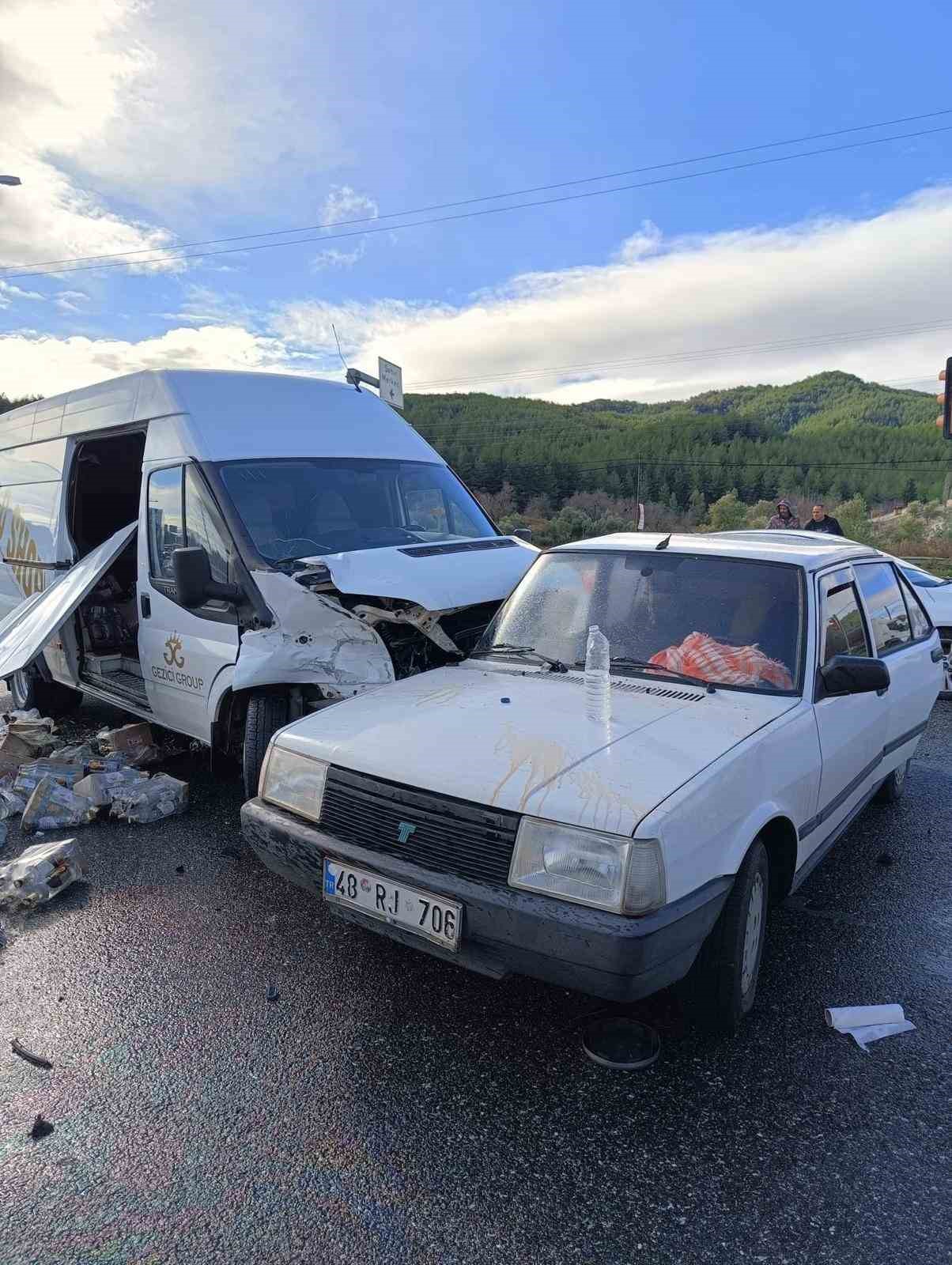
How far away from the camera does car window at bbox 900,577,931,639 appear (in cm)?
488

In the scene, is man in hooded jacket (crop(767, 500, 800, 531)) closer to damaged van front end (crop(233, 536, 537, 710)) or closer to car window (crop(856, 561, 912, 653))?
car window (crop(856, 561, 912, 653))

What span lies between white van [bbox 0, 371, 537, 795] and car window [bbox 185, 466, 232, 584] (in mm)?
12

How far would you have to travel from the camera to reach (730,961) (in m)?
2.67

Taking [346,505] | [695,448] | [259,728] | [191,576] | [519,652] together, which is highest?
[695,448]

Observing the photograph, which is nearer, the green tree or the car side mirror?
the car side mirror

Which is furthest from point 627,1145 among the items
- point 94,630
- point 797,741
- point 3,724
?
point 3,724

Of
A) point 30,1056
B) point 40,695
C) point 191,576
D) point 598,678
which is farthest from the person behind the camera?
point 40,695

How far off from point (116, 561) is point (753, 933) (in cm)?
511

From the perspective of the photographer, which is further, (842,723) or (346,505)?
(346,505)

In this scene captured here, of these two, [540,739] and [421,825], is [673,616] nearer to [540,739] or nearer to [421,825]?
[540,739]

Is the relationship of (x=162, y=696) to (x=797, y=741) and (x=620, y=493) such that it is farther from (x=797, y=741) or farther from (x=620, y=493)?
(x=620, y=493)

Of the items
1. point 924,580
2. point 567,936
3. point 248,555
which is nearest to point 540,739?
point 567,936

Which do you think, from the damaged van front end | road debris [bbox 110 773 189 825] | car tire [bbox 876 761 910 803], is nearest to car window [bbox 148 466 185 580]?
the damaged van front end

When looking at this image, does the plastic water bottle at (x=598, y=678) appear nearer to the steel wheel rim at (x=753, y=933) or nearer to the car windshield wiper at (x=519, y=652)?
the car windshield wiper at (x=519, y=652)
